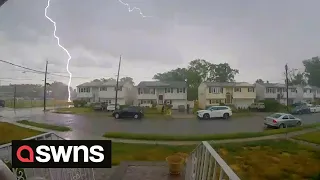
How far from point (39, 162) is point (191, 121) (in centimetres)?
98

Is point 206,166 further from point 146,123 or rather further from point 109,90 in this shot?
point 109,90

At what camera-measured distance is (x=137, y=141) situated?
189 centimetres

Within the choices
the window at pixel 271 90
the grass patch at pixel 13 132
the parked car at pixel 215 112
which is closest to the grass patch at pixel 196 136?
the parked car at pixel 215 112

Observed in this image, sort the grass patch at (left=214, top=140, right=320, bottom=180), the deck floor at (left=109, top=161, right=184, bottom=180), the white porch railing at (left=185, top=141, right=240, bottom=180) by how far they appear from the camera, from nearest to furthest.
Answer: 1. the white porch railing at (left=185, top=141, right=240, bottom=180)
2. the grass patch at (left=214, top=140, right=320, bottom=180)
3. the deck floor at (left=109, top=161, right=184, bottom=180)

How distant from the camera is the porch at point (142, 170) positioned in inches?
48.5

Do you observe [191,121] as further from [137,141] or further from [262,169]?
[262,169]

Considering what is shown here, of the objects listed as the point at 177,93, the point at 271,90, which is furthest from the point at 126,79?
the point at 271,90

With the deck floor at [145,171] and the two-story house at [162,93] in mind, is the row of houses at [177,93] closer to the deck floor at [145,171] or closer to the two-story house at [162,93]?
the two-story house at [162,93]

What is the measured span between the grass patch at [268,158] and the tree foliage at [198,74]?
43cm

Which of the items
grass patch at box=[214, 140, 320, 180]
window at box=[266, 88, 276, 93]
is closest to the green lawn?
grass patch at box=[214, 140, 320, 180]

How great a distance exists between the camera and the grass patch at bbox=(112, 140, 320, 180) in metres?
1.69

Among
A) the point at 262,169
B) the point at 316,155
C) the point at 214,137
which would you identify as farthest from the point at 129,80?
the point at 316,155

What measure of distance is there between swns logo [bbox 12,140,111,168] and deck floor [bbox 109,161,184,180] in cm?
80

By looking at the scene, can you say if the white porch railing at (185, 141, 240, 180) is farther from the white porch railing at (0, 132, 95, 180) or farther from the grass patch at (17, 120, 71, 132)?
the grass patch at (17, 120, 71, 132)
